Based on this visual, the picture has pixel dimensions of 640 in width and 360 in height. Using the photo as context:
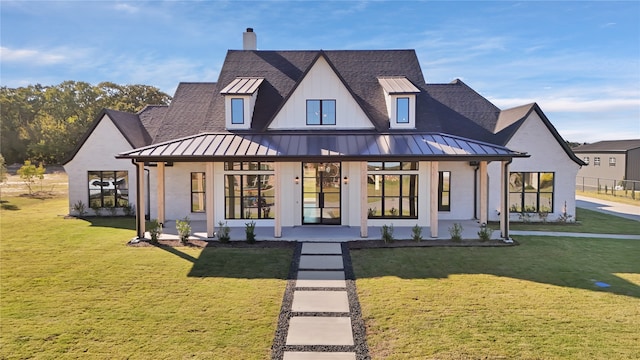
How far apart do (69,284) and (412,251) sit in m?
9.83

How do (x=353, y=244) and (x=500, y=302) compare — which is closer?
(x=500, y=302)

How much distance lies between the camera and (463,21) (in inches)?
708

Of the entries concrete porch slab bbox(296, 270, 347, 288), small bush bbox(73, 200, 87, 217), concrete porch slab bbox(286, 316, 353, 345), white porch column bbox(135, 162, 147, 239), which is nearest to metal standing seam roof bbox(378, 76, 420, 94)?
concrete porch slab bbox(296, 270, 347, 288)

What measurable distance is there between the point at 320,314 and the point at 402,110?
10.9 m

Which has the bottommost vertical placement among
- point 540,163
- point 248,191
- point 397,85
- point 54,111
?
point 248,191

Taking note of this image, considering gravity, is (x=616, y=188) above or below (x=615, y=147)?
below

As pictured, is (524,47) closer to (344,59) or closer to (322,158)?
(344,59)

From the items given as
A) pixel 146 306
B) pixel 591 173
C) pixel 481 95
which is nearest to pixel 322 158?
pixel 146 306

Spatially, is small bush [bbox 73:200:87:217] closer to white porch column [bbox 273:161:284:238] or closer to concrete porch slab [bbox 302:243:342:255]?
white porch column [bbox 273:161:284:238]

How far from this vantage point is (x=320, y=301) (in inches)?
348

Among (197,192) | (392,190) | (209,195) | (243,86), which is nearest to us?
(209,195)

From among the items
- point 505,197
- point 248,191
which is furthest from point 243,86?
point 505,197

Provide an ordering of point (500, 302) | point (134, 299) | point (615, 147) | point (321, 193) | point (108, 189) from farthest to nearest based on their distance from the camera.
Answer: point (615, 147), point (108, 189), point (321, 193), point (134, 299), point (500, 302)

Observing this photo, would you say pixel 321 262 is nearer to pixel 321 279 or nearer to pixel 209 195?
pixel 321 279
